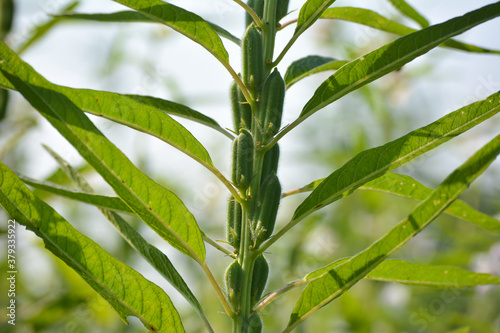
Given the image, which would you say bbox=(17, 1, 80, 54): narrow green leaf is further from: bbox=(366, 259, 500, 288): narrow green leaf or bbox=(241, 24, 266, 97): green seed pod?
bbox=(366, 259, 500, 288): narrow green leaf

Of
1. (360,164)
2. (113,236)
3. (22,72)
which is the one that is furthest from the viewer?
(113,236)

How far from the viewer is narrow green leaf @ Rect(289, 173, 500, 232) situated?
2.55ft

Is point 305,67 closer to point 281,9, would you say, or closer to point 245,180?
point 281,9

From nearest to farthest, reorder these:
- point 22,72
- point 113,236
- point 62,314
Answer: point 22,72, point 62,314, point 113,236

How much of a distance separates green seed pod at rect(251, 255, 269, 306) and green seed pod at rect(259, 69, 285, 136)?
183mm

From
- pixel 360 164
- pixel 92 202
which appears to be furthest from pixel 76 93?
pixel 360 164

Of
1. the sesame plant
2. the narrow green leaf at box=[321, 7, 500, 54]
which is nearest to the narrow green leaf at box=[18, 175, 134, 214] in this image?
the sesame plant

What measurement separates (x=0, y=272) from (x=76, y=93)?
4.70ft

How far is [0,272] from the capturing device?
177 centimetres

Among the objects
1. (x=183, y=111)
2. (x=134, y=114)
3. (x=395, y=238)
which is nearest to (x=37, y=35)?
(x=183, y=111)

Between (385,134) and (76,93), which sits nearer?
(76,93)

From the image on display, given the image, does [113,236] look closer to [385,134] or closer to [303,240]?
[303,240]

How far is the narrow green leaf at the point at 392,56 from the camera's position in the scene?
0.62 metres

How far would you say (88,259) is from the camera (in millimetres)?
603
